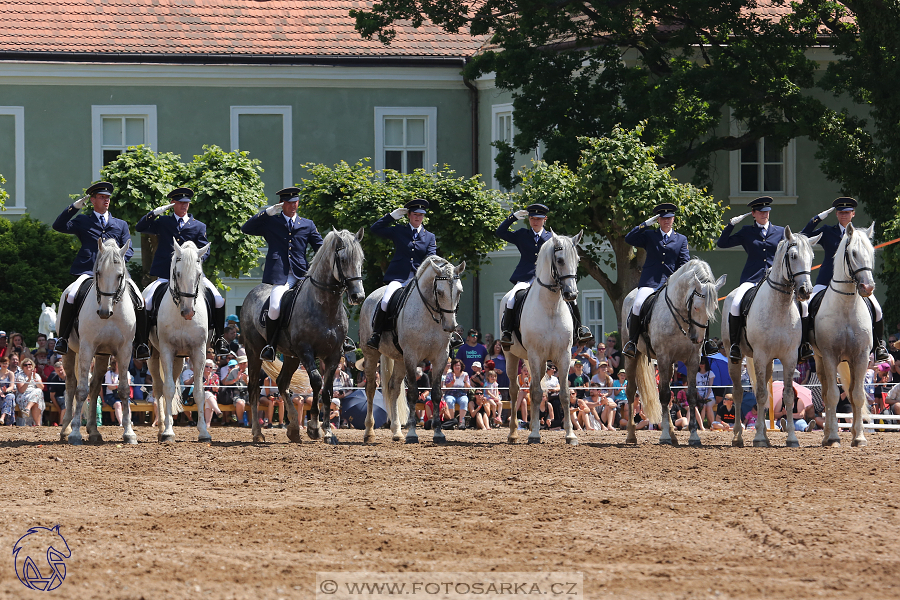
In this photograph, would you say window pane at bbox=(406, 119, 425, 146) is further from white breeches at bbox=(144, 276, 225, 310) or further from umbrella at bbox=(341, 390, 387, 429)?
white breeches at bbox=(144, 276, 225, 310)

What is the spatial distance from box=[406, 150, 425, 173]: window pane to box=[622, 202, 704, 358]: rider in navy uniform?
17950mm

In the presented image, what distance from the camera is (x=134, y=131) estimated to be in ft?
107

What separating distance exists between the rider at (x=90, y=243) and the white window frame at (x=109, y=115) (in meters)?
17.5

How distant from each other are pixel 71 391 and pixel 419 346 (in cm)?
445

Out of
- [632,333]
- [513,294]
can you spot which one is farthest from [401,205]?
[632,333]

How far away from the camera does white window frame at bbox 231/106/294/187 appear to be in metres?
32.6

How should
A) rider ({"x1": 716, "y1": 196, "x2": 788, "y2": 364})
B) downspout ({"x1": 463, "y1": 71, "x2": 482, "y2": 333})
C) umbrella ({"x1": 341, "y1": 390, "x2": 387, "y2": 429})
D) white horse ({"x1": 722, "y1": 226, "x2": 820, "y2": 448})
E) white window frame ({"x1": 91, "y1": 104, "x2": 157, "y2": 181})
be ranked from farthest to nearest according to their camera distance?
downspout ({"x1": 463, "y1": 71, "x2": 482, "y2": 333}) < white window frame ({"x1": 91, "y1": 104, "x2": 157, "y2": 181}) < umbrella ({"x1": 341, "y1": 390, "x2": 387, "y2": 429}) < rider ({"x1": 716, "y1": 196, "x2": 788, "y2": 364}) < white horse ({"x1": 722, "y1": 226, "x2": 820, "y2": 448})

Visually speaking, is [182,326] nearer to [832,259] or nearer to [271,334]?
[271,334]

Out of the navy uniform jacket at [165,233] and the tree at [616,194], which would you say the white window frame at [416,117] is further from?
the navy uniform jacket at [165,233]

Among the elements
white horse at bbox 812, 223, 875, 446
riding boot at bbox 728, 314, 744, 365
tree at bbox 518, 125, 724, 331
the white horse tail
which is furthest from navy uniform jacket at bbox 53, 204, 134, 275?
tree at bbox 518, 125, 724, 331

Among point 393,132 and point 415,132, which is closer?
point 393,132

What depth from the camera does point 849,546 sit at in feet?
25.1

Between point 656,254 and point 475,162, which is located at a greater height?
point 475,162

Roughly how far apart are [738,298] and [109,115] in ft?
71.4
